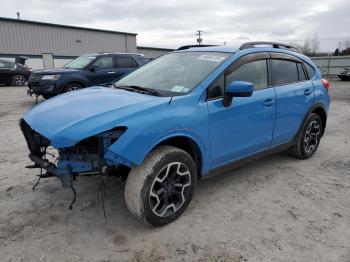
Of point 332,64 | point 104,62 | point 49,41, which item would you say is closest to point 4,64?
point 104,62

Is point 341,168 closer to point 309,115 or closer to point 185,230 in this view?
point 309,115

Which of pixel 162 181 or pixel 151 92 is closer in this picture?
pixel 162 181

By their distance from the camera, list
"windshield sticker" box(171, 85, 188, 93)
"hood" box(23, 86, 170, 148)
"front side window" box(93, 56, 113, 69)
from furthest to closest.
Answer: "front side window" box(93, 56, 113, 69), "windshield sticker" box(171, 85, 188, 93), "hood" box(23, 86, 170, 148)

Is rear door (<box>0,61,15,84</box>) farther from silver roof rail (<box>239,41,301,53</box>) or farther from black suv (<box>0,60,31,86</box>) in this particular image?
silver roof rail (<box>239,41,301,53</box>)

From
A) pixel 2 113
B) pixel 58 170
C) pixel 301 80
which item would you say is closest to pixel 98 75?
pixel 2 113

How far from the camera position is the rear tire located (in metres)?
4.96

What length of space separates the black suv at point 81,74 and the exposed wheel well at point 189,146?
6668mm

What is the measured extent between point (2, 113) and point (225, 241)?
8692 mm

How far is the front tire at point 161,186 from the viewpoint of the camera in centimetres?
297

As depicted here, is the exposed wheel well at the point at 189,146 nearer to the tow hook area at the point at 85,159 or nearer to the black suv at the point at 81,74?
the tow hook area at the point at 85,159

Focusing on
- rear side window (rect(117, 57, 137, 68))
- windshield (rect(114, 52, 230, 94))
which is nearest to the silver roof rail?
windshield (rect(114, 52, 230, 94))

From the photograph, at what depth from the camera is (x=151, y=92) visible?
3.51 metres

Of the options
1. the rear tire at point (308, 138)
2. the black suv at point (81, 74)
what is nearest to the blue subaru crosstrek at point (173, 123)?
the rear tire at point (308, 138)

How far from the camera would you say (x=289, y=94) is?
4.43 m
